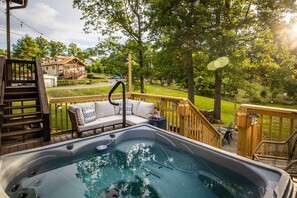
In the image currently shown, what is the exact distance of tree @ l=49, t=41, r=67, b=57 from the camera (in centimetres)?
2589

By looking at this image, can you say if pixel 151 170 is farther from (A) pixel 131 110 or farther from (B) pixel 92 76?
(B) pixel 92 76

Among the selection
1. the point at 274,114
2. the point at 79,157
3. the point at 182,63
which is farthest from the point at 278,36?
the point at 79,157

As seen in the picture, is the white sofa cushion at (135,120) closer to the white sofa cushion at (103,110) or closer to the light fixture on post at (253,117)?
the white sofa cushion at (103,110)

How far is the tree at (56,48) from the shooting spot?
25.9 metres

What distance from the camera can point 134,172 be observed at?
2.51m

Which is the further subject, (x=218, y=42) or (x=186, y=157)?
(x=218, y=42)

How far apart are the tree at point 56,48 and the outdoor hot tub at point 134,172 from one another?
27220mm

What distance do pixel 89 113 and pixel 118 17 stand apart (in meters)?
7.02

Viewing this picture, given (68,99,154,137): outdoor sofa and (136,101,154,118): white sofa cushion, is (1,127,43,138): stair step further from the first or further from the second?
(136,101,154,118): white sofa cushion

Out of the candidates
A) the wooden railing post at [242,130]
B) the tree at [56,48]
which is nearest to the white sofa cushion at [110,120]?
the wooden railing post at [242,130]

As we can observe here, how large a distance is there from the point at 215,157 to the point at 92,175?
1.67 m

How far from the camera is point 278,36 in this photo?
748 cm

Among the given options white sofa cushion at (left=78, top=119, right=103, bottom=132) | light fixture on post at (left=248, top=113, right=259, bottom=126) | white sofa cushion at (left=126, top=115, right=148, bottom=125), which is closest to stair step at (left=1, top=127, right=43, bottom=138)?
white sofa cushion at (left=78, top=119, right=103, bottom=132)

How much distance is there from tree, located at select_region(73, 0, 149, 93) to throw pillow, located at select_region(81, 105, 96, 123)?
20.0ft
